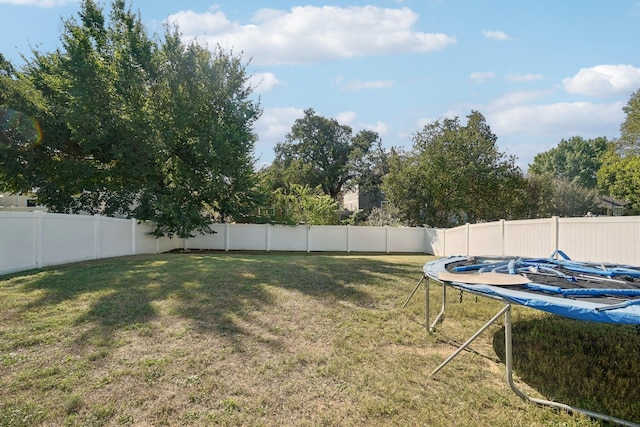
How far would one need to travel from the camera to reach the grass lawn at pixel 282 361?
106 inches

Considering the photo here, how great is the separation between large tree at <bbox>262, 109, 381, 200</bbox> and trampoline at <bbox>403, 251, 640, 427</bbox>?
2961 cm

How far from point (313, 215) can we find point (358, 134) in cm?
1739

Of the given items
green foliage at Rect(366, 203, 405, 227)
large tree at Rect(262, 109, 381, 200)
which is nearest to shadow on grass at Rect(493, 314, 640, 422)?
green foliage at Rect(366, 203, 405, 227)

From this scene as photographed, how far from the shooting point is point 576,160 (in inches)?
2046

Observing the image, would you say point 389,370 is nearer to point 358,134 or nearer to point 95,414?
point 95,414

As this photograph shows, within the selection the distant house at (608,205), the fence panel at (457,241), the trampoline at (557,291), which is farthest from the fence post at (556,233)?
the distant house at (608,205)

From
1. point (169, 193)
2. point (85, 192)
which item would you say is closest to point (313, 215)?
point (169, 193)

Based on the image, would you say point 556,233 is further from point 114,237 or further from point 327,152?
point 327,152

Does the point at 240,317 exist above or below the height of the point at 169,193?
below

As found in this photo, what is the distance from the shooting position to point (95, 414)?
2584mm

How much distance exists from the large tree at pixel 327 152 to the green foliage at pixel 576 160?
27.6 m

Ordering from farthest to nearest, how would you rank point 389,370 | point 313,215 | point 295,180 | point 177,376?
point 295,180 < point 313,215 < point 389,370 < point 177,376

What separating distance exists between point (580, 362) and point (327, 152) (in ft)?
107

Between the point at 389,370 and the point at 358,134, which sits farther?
the point at 358,134
